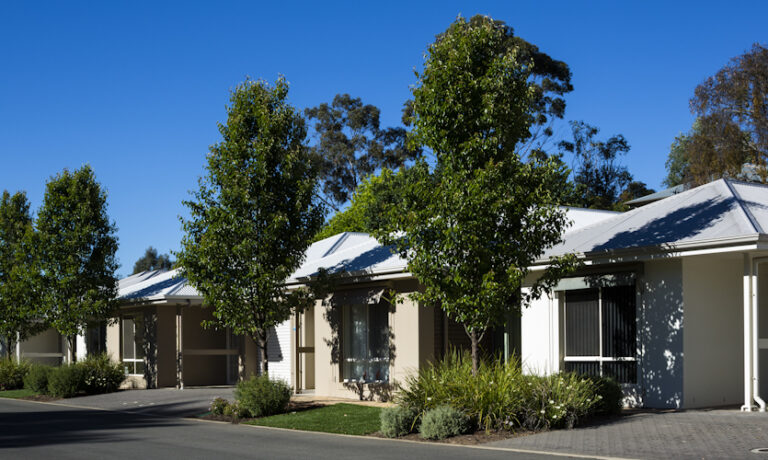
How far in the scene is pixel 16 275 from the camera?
2923 cm

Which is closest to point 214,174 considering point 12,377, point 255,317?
point 255,317

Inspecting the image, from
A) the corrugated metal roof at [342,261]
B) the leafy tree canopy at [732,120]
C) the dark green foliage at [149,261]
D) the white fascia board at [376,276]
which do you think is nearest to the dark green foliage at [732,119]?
the leafy tree canopy at [732,120]

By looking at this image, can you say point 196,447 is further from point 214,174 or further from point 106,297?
point 106,297

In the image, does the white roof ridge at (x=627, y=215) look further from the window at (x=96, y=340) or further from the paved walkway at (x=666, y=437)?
the window at (x=96, y=340)

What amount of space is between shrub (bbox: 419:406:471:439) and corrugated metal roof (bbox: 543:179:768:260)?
13.1 ft

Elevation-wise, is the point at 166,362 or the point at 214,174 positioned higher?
the point at 214,174

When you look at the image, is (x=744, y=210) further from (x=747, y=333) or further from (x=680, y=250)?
(x=747, y=333)

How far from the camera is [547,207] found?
14.2 m

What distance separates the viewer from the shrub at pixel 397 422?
13688 mm

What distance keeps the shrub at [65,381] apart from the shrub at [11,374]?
6012 mm

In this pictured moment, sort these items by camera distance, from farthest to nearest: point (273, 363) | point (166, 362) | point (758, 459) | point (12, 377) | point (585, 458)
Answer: point (12, 377)
point (166, 362)
point (273, 363)
point (585, 458)
point (758, 459)

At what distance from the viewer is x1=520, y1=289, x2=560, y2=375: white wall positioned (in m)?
16.9

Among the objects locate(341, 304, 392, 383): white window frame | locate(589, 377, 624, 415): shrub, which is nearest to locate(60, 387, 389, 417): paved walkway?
locate(341, 304, 392, 383): white window frame

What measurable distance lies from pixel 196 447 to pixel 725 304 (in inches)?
365
